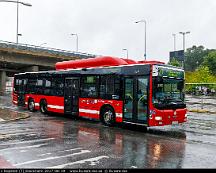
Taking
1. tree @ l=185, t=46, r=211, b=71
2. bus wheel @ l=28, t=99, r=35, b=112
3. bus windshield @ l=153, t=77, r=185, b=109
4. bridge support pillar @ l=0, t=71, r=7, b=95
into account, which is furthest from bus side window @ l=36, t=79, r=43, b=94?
tree @ l=185, t=46, r=211, b=71

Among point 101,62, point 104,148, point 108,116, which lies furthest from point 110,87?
point 104,148

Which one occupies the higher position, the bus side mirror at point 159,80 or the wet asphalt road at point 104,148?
the bus side mirror at point 159,80

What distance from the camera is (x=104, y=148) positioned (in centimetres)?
1098

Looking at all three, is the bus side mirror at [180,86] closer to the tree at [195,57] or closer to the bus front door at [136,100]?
the bus front door at [136,100]

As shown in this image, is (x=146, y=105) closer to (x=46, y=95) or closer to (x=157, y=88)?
(x=157, y=88)

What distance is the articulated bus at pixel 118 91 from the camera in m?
14.9

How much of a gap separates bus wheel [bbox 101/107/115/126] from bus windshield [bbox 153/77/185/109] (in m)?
3.02

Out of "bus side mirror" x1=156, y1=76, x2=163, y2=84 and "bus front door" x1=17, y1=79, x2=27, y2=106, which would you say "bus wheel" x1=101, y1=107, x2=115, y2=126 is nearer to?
"bus side mirror" x1=156, y1=76, x2=163, y2=84

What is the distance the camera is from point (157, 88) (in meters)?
14.8

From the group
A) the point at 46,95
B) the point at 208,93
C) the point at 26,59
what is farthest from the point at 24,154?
the point at 26,59

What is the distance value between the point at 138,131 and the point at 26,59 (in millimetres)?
43108

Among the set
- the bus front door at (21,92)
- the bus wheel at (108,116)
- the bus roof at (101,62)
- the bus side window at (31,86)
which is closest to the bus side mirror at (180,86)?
the bus roof at (101,62)

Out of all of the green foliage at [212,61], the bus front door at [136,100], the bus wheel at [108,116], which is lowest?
the bus wheel at [108,116]

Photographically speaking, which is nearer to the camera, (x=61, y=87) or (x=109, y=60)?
(x=109, y=60)
